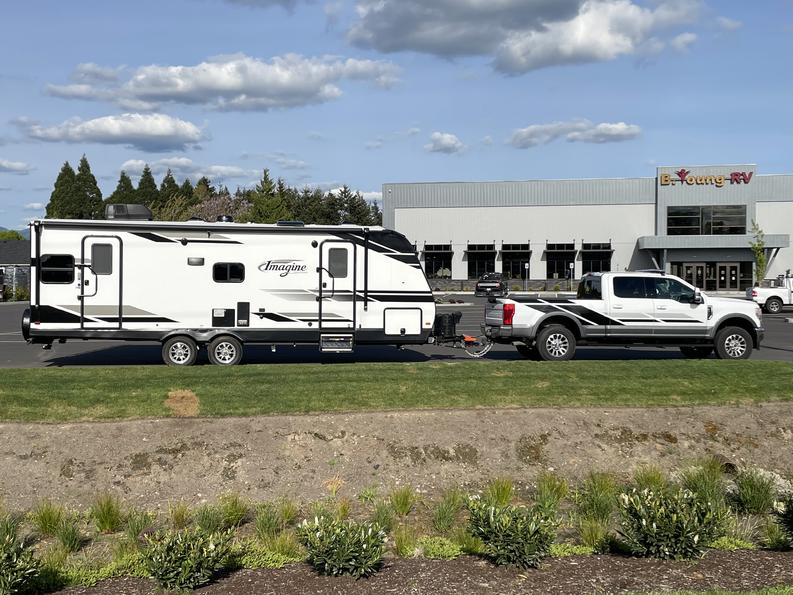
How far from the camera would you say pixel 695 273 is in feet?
226

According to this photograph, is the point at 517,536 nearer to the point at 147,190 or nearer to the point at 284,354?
the point at 284,354

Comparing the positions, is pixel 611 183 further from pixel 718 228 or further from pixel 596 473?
pixel 596 473

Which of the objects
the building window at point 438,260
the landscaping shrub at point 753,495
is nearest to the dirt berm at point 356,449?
the landscaping shrub at point 753,495

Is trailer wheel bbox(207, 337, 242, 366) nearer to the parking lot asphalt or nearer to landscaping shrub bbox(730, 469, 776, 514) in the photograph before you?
the parking lot asphalt

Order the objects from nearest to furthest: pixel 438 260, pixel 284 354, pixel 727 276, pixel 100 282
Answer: pixel 100 282, pixel 284 354, pixel 727 276, pixel 438 260

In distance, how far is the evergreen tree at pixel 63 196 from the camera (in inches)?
3536

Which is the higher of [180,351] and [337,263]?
[337,263]

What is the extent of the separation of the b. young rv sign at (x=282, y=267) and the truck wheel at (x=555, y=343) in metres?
5.23

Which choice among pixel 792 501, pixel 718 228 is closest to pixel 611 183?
pixel 718 228

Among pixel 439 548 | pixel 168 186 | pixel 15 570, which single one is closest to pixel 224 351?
pixel 439 548

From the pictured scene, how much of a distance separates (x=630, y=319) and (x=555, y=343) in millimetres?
1720

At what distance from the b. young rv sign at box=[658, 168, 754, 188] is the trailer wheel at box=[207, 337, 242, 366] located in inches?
2362

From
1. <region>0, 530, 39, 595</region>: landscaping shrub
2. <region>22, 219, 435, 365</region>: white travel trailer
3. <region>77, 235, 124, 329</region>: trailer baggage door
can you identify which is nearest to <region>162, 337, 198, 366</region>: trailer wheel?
<region>22, 219, 435, 365</region>: white travel trailer

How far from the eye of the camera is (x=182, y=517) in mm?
8930
